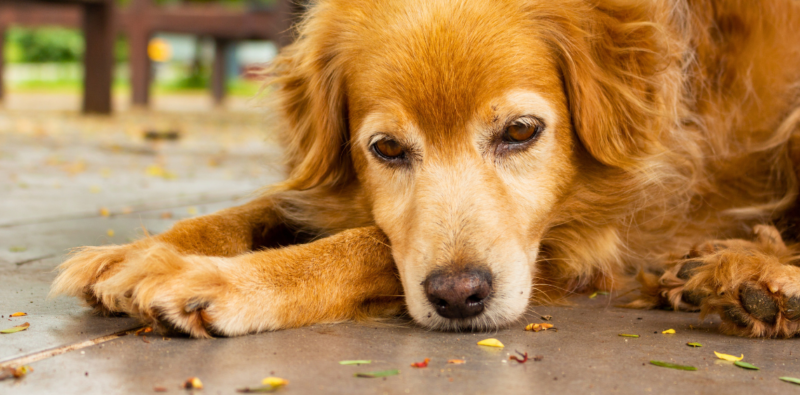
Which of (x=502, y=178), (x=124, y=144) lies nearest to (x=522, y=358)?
(x=502, y=178)

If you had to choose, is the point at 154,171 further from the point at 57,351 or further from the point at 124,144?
the point at 57,351

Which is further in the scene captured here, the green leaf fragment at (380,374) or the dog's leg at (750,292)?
the dog's leg at (750,292)

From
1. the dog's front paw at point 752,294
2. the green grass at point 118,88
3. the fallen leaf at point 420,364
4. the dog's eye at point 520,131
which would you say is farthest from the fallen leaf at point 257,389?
the green grass at point 118,88

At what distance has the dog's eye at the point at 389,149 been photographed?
2.79 m

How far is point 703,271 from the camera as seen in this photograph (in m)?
2.61

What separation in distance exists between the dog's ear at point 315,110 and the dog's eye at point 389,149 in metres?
0.33

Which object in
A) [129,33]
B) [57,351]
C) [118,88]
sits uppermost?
[129,33]

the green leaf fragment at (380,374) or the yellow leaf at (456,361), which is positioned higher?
the green leaf fragment at (380,374)

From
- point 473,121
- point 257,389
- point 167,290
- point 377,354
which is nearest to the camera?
point 257,389

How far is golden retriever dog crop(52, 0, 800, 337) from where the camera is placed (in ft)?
7.80

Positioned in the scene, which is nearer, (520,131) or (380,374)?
(380,374)

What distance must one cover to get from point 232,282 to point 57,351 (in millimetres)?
523

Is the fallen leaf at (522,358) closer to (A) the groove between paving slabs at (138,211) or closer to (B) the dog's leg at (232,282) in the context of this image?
(B) the dog's leg at (232,282)

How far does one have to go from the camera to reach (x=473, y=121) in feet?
8.69
